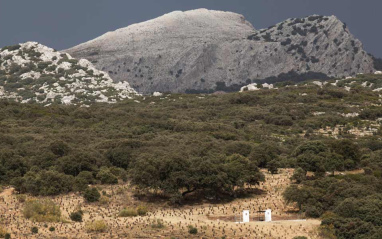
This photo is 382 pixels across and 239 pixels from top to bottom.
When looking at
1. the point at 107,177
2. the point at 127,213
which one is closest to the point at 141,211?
the point at 127,213

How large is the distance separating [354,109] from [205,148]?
148 ft

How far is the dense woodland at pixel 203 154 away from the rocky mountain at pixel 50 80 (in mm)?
23059

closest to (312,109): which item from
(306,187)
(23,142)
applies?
(23,142)

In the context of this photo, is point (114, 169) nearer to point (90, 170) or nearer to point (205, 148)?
point (90, 170)

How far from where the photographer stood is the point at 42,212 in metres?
42.5

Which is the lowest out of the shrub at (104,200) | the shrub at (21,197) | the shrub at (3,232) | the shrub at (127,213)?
the shrub at (3,232)

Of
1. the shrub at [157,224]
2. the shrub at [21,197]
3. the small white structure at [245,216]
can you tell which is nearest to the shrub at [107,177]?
the shrub at [21,197]

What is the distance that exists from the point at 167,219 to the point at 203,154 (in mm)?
18217

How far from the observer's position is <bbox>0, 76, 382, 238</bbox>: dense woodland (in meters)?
45.9

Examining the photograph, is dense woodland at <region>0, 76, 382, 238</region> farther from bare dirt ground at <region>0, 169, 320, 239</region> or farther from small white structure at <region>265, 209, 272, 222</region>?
small white structure at <region>265, 209, 272, 222</region>

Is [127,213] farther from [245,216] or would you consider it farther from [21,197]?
[21,197]

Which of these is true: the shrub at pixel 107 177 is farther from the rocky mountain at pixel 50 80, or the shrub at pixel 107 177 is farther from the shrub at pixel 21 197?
the rocky mountain at pixel 50 80

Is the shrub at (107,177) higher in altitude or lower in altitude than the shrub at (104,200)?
higher

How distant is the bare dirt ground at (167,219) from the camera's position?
39062mm
